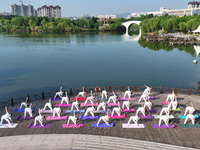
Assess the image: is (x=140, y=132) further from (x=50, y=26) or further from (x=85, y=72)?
(x=50, y=26)

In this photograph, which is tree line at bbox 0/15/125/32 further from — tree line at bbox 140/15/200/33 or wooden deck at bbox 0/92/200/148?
wooden deck at bbox 0/92/200/148

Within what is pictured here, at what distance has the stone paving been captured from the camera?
14.7 meters

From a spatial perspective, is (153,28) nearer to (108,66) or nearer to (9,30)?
(108,66)

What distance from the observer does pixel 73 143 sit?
15250mm

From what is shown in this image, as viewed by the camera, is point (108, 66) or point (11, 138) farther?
point (108, 66)

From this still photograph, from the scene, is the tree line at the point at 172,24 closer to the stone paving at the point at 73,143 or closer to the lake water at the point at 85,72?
the lake water at the point at 85,72

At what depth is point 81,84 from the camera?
37938 mm

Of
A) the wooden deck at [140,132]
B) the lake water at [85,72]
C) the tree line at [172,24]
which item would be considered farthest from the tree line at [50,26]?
the wooden deck at [140,132]

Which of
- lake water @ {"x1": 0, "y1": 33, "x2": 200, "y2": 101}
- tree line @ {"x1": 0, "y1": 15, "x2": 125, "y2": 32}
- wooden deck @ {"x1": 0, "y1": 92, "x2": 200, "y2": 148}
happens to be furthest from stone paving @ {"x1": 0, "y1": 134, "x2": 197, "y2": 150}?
tree line @ {"x1": 0, "y1": 15, "x2": 125, "y2": 32}

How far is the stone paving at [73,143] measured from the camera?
14.7m

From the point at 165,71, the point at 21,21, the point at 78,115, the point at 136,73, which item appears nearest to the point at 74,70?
the point at 136,73

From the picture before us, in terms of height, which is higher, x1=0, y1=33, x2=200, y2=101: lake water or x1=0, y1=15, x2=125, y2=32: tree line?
x1=0, y1=15, x2=125, y2=32: tree line

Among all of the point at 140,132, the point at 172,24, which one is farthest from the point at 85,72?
the point at 172,24

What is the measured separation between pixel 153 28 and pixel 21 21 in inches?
4612
